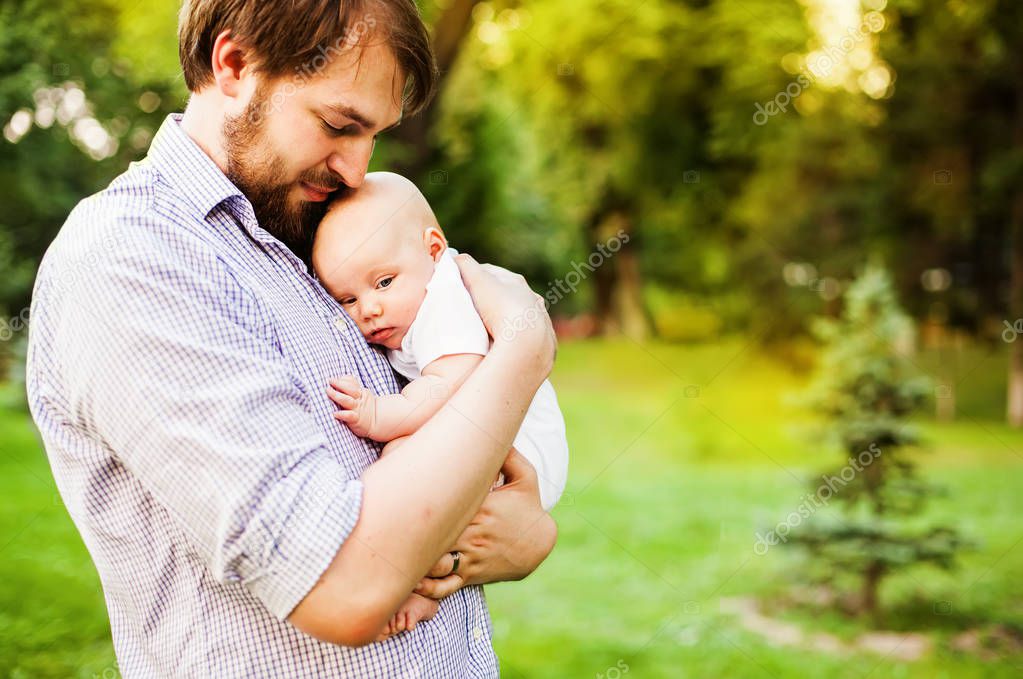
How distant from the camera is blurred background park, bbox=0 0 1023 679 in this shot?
14.2ft

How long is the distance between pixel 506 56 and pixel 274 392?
387 inches

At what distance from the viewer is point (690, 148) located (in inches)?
511

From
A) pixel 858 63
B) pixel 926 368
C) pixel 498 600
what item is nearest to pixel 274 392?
pixel 498 600

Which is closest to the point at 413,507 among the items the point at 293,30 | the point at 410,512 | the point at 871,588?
the point at 410,512

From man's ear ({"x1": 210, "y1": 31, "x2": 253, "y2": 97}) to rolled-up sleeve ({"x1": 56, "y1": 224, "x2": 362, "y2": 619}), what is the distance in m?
0.43

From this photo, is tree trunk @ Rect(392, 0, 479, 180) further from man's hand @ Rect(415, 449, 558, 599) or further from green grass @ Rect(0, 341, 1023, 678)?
man's hand @ Rect(415, 449, 558, 599)

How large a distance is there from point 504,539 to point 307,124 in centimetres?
69

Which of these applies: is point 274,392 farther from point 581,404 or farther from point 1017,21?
point 581,404

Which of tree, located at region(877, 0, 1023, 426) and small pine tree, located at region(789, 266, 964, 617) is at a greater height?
tree, located at region(877, 0, 1023, 426)

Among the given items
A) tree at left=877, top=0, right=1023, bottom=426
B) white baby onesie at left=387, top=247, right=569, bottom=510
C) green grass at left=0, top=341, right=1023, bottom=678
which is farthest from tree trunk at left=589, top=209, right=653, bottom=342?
white baby onesie at left=387, top=247, right=569, bottom=510

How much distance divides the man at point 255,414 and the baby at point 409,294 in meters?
0.10

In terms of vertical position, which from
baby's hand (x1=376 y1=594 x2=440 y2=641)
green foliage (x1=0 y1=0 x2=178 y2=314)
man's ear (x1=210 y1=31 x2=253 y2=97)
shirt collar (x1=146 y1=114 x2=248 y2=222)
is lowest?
green foliage (x1=0 y1=0 x2=178 y2=314)

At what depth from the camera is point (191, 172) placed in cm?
130

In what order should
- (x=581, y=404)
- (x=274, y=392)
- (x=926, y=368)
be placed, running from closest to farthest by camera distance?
1. (x=274, y=392)
2. (x=926, y=368)
3. (x=581, y=404)
